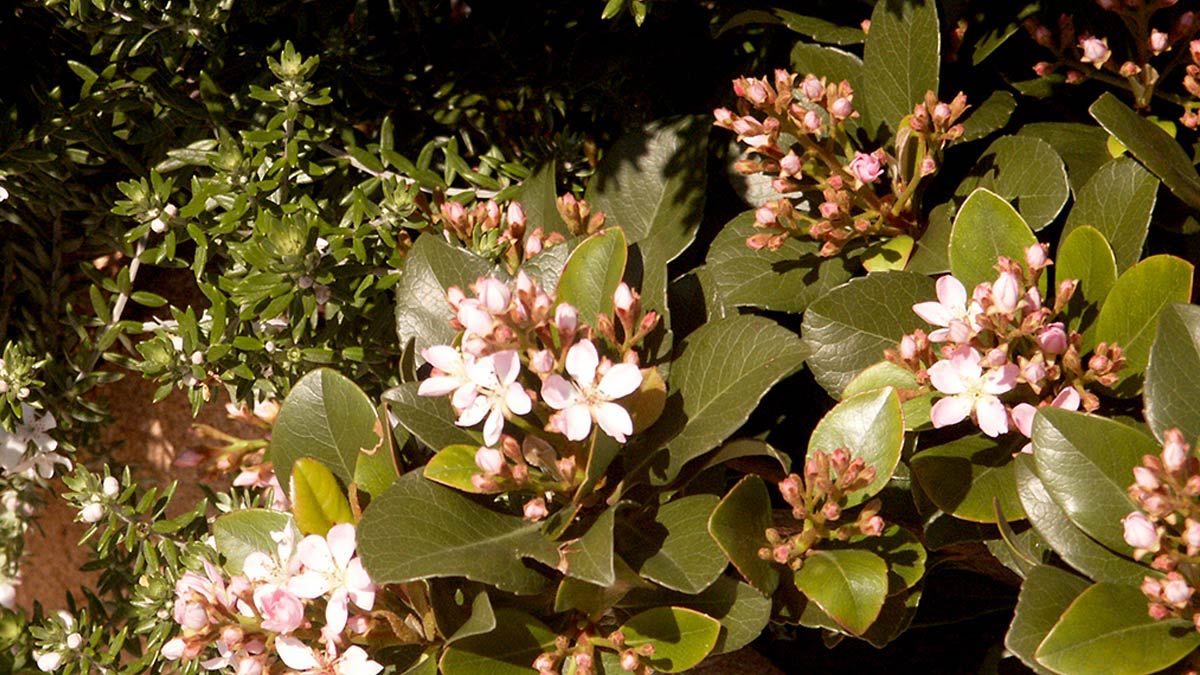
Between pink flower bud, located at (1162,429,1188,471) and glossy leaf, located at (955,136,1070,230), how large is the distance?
1.27ft

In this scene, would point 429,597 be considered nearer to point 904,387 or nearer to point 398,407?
point 398,407

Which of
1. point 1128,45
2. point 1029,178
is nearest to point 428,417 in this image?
point 1029,178

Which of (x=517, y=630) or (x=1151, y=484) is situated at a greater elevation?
(x=1151, y=484)

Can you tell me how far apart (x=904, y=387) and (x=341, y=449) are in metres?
0.66

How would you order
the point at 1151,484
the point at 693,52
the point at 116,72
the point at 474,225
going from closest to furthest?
1. the point at 1151,484
2. the point at 474,225
3. the point at 116,72
4. the point at 693,52

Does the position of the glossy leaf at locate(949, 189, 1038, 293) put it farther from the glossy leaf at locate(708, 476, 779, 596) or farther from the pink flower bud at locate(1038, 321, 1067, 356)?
the glossy leaf at locate(708, 476, 779, 596)

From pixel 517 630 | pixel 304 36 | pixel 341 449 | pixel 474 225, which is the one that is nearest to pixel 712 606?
pixel 517 630

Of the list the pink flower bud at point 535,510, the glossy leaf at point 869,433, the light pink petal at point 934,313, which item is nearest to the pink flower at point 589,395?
the pink flower bud at point 535,510

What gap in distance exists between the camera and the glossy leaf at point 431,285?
1.43m

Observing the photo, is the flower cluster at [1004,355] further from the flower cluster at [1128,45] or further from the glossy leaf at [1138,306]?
the flower cluster at [1128,45]

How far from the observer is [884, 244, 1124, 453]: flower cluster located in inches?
47.9

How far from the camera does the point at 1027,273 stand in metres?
1.30

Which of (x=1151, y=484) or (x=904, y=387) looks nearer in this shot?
(x=1151, y=484)

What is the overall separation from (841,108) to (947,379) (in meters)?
0.38
